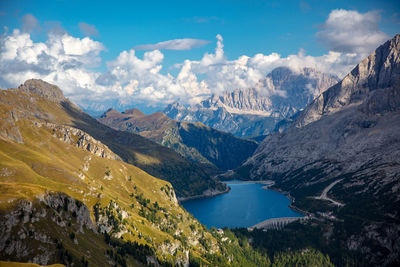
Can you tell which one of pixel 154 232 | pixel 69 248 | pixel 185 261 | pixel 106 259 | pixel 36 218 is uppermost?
pixel 36 218

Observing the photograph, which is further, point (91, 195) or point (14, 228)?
point (91, 195)

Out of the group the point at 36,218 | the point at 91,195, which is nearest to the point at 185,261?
the point at 91,195

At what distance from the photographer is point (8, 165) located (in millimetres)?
161375

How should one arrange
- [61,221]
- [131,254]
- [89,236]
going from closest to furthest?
[61,221]
[89,236]
[131,254]

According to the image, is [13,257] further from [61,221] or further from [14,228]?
[61,221]

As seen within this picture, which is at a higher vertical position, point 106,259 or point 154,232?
point 106,259

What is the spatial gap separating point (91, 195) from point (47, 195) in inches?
2113

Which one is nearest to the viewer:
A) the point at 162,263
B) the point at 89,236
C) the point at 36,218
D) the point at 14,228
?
the point at 14,228

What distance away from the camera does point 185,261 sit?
196 metres

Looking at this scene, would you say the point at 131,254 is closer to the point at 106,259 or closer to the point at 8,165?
the point at 106,259

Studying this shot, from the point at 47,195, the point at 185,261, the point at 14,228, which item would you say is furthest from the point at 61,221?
the point at 185,261

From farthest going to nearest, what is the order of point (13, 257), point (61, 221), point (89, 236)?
point (89, 236) → point (61, 221) → point (13, 257)

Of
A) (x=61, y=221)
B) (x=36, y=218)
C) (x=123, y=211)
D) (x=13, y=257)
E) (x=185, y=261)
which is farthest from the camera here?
(x=185, y=261)

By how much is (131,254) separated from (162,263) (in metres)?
25.5
